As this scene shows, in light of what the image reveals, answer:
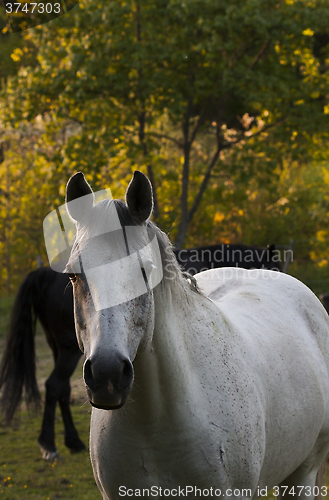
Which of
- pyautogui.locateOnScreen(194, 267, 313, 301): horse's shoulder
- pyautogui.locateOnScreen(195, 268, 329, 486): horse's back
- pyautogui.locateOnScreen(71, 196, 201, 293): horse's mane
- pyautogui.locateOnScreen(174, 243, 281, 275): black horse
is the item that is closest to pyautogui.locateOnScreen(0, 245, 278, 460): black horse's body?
pyautogui.locateOnScreen(174, 243, 281, 275): black horse

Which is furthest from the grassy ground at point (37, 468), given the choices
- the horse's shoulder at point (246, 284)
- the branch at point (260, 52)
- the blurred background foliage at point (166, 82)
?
the branch at point (260, 52)

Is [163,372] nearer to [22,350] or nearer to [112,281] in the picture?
[112,281]

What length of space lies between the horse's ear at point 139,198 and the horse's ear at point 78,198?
0.13 m

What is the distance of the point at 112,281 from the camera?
1317 mm

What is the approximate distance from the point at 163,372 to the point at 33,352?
12.0 ft

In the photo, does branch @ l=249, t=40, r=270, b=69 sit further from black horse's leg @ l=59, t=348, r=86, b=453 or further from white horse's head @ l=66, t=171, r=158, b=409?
white horse's head @ l=66, t=171, r=158, b=409

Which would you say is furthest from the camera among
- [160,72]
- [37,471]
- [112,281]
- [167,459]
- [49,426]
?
[160,72]

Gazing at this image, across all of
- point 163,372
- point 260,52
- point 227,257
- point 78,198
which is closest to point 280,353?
point 163,372

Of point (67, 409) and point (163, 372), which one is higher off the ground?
point (163, 372)

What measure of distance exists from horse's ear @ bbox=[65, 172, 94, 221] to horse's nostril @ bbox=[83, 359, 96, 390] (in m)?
0.49

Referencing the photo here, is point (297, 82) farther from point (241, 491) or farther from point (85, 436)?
point (241, 491)

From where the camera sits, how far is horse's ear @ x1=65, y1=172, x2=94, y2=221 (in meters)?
1.49

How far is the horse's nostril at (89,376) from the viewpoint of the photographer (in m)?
1.23

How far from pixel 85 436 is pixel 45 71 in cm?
739
